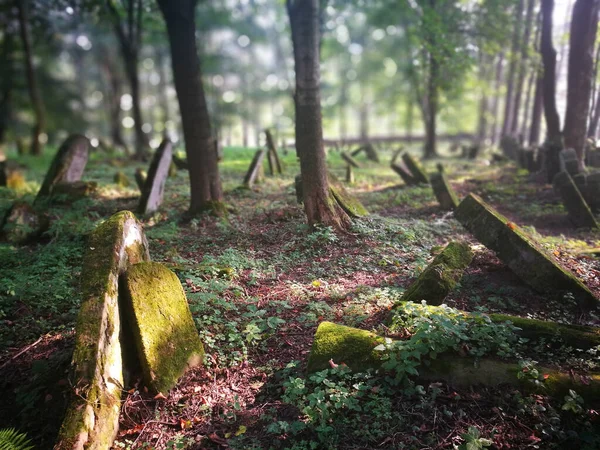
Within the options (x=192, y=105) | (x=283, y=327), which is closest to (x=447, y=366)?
(x=283, y=327)

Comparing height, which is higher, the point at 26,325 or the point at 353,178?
the point at 353,178

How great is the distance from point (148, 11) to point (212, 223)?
1406cm

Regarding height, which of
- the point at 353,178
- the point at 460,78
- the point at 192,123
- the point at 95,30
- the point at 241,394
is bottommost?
the point at 241,394

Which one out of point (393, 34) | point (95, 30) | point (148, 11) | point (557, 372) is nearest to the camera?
point (557, 372)

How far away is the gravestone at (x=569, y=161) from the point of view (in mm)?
10211

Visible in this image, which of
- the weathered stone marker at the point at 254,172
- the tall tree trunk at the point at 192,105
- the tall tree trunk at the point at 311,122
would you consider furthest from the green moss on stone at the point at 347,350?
the weathered stone marker at the point at 254,172

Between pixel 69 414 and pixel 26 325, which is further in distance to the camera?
pixel 26 325

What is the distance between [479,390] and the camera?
10.7ft

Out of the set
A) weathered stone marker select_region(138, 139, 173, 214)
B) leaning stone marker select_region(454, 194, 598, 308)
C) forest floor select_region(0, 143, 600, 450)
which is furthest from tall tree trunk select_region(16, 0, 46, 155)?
leaning stone marker select_region(454, 194, 598, 308)

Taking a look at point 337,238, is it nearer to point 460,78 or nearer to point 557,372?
point 557,372

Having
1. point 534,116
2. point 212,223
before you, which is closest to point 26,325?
point 212,223

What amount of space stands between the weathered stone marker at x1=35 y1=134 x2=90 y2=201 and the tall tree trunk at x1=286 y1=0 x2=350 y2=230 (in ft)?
19.2

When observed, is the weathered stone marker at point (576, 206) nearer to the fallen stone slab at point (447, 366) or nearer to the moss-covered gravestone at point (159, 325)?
the fallen stone slab at point (447, 366)

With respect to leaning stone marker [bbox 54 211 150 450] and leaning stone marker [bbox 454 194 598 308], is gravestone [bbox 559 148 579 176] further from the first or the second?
leaning stone marker [bbox 54 211 150 450]
